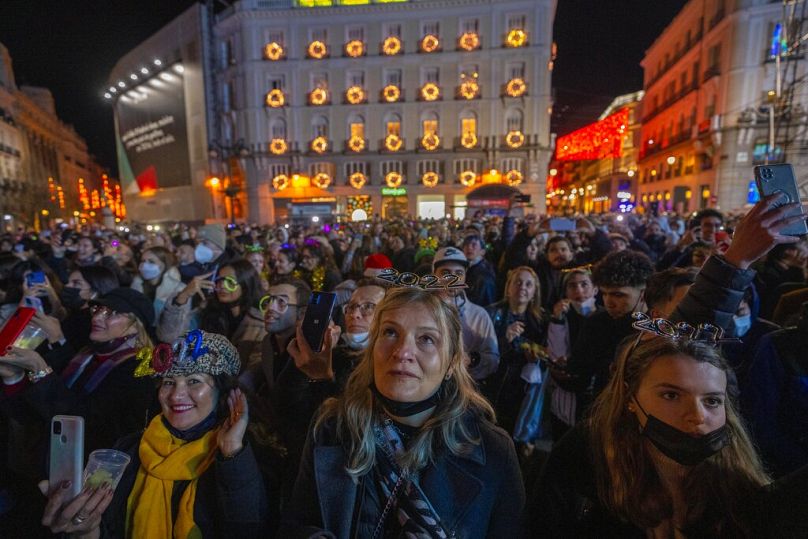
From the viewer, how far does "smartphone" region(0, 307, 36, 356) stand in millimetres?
2281

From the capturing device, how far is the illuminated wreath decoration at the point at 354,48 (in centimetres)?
3478

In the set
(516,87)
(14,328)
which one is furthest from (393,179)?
(14,328)

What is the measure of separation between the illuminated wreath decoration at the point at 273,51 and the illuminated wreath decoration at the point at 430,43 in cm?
1239

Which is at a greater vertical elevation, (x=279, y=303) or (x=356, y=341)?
(x=279, y=303)

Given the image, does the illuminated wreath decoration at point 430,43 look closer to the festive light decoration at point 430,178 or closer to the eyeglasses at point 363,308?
the festive light decoration at point 430,178

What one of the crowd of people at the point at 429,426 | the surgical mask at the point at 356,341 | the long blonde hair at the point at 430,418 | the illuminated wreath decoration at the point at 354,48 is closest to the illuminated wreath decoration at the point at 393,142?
the illuminated wreath decoration at the point at 354,48

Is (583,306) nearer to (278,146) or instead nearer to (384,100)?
(384,100)

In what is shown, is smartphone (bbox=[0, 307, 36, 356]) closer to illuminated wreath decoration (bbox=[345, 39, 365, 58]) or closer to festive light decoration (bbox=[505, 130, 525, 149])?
festive light decoration (bbox=[505, 130, 525, 149])

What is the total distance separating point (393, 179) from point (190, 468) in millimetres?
35262

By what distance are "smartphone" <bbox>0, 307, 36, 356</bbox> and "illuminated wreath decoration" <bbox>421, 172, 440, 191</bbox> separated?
34.4 metres

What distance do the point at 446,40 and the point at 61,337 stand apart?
37.4m

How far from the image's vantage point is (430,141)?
35.3m

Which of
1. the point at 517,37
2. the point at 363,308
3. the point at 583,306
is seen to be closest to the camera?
the point at 363,308

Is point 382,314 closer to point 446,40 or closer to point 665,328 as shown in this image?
point 665,328
